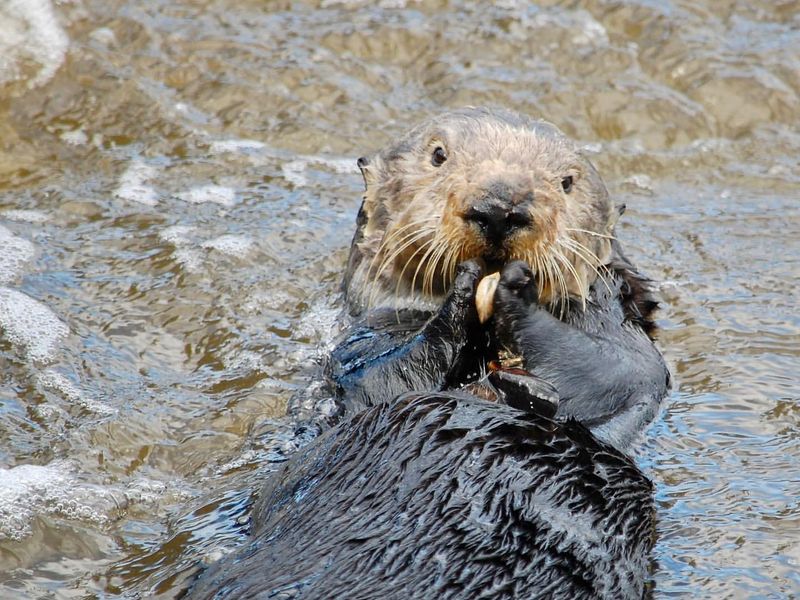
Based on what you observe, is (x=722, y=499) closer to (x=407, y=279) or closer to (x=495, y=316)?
(x=495, y=316)

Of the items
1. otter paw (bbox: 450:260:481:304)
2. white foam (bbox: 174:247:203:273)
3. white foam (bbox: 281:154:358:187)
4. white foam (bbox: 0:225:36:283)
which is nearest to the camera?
otter paw (bbox: 450:260:481:304)

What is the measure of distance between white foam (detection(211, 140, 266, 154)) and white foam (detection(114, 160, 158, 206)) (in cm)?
48

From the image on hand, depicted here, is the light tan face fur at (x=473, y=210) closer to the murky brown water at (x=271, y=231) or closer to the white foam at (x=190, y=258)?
the murky brown water at (x=271, y=231)

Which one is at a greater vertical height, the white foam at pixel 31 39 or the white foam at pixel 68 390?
the white foam at pixel 31 39

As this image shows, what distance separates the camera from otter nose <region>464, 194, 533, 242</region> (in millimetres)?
3842

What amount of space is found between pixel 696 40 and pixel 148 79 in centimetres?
398

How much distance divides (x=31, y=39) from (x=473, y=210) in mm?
5142

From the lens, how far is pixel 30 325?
5285mm

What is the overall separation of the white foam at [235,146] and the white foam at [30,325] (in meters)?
2.03

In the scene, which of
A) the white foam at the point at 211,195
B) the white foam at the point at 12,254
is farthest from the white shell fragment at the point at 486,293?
the white foam at the point at 211,195

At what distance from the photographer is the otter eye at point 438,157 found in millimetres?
4492

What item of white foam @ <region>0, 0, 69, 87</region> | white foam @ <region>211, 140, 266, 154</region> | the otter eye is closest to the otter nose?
the otter eye

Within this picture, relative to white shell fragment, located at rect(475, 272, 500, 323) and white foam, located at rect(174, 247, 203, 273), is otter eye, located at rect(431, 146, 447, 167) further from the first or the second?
white foam, located at rect(174, 247, 203, 273)

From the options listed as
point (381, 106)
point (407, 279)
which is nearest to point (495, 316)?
point (407, 279)
